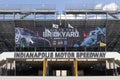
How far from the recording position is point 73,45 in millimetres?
56250

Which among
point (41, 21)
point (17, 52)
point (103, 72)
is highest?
point (41, 21)

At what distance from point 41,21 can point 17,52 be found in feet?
21.8

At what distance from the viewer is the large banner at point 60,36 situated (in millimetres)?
56219

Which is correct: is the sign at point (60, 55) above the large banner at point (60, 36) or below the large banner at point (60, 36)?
below

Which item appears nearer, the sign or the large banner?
the sign

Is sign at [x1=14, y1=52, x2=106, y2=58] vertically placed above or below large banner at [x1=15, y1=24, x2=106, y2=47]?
below

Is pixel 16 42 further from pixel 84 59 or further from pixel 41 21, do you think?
pixel 84 59

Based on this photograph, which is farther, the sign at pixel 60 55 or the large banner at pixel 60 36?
the large banner at pixel 60 36

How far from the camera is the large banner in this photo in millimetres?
56219

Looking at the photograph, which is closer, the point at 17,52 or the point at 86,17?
the point at 17,52

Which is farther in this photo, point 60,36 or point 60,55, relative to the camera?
point 60,36

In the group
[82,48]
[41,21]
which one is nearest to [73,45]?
[82,48]

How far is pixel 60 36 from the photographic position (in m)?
56.2

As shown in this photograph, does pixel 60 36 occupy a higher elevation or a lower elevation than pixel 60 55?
higher
